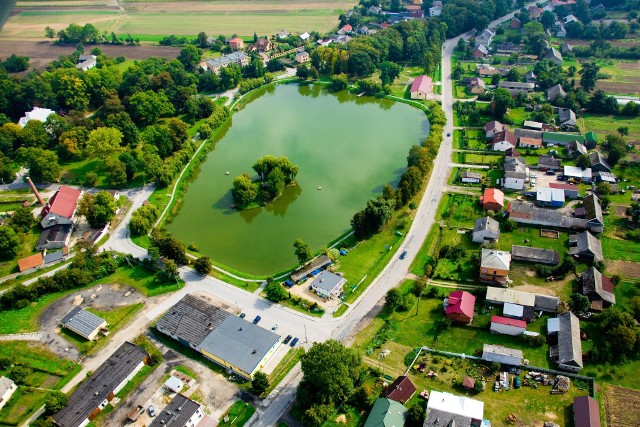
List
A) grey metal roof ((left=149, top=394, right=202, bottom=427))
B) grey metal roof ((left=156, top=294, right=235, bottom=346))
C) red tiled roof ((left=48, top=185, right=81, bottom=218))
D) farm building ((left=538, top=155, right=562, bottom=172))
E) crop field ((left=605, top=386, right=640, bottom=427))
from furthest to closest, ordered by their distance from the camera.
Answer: farm building ((left=538, top=155, right=562, bottom=172)) < red tiled roof ((left=48, top=185, right=81, bottom=218)) < grey metal roof ((left=156, top=294, right=235, bottom=346)) < grey metal roof ((left=149, top=394, right=202, bottom=427)) < crop field ((left=605, top=386, right=640, bottom=427))

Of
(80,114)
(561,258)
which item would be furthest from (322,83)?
(561,258)

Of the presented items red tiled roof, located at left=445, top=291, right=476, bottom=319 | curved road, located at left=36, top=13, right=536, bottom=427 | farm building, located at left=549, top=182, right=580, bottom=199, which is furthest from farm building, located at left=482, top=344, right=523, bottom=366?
farm building, located at left=549, top=182, right=580, bottom=199

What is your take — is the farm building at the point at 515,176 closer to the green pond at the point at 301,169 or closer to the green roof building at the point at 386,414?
the green pond at the point at 301,169

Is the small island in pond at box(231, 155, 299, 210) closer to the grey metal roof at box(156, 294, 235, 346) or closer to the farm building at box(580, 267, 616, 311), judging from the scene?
the grey metal roof at box(156, 294, 235, 346)

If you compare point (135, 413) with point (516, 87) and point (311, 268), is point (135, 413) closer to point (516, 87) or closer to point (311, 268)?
point (311, 268)

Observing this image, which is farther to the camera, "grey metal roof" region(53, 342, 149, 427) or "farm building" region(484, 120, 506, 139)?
"farm building" region(484, 120, 506, 139)

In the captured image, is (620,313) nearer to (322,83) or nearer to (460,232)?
(460,232)

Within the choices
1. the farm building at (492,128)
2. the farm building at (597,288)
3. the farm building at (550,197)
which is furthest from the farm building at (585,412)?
the farm building at (492,128)
